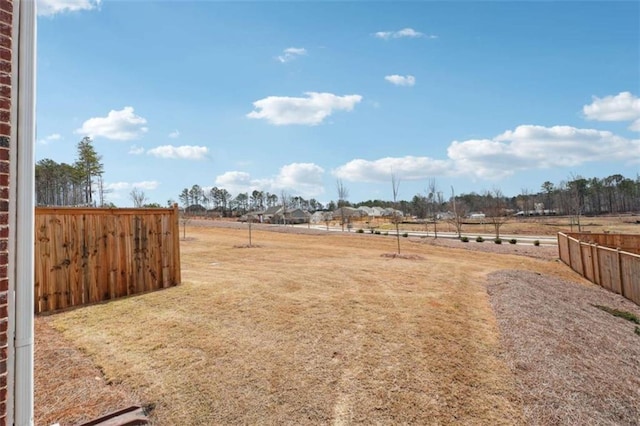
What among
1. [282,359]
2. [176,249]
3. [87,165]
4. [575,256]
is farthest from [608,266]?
[87,165]

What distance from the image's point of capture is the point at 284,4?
29.2 feet

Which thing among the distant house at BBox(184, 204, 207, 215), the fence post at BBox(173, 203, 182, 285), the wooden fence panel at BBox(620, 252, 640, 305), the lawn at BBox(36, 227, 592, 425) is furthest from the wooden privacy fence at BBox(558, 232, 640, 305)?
the distant house at BBox(184, 204, 207, 215)

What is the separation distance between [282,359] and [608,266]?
11456 mm

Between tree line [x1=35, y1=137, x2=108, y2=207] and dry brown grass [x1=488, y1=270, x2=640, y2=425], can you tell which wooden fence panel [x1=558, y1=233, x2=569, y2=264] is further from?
tree line [x1=35, y1=137, x2=108, y2=207]

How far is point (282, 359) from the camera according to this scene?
13.7 ft

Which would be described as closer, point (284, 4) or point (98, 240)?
point (98, 240)

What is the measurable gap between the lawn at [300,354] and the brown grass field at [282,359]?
2cm

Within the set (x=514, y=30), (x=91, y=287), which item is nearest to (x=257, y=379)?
(x=91, y=287)

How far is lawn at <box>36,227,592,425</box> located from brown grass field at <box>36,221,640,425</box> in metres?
0.02

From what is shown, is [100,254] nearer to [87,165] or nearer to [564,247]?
[564,247]

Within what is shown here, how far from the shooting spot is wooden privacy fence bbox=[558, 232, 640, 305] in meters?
9.36

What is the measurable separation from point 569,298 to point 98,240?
34.7 ft

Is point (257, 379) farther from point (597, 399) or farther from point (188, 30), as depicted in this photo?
point (188, 30)

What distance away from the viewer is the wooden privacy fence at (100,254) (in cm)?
592
